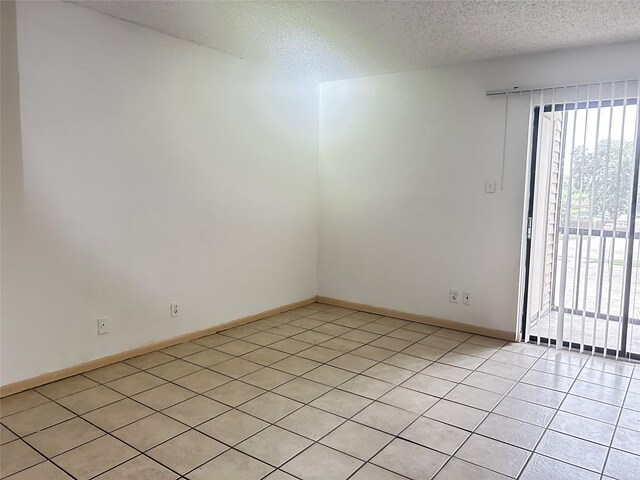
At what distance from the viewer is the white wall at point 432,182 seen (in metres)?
3.80

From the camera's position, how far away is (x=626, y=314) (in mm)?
3410

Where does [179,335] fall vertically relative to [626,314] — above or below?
below

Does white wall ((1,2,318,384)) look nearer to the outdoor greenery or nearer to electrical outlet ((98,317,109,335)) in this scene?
electrical outlet ((98,317,109,335))

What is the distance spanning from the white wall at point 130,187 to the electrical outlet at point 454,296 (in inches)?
64.9

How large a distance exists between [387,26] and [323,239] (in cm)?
244

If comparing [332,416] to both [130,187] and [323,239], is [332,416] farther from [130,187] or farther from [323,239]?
[323,239]

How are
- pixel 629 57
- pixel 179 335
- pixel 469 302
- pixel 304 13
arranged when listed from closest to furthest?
pixel 304 13
pixel 629 57
pixel 179 335
pixel 469 302

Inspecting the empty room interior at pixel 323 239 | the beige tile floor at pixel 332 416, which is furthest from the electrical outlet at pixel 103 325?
the beige tile floor at pixel 332 416

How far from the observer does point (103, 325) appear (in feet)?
10.4

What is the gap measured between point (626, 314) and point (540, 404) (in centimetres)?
125

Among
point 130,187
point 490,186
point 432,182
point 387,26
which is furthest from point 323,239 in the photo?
point 387,26

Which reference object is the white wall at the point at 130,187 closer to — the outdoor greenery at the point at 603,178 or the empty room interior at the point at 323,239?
the empty room interior at the point at 323,239

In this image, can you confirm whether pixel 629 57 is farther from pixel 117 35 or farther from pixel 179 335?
pixel 179 335

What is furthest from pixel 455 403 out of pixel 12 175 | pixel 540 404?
pixel 12 175
